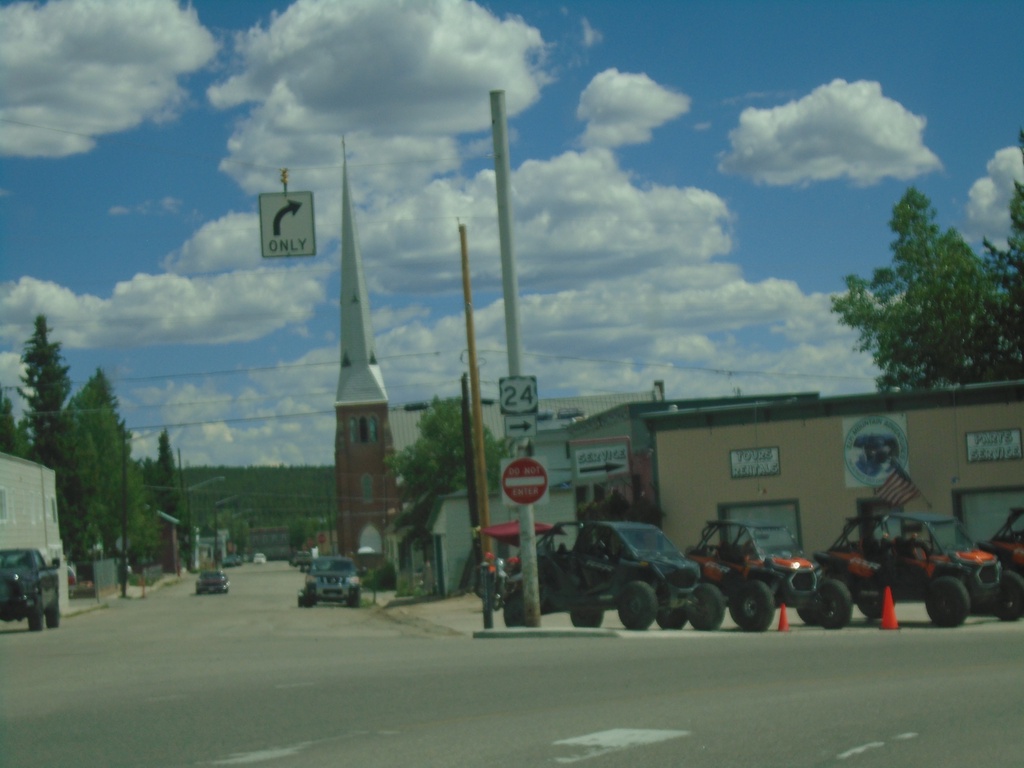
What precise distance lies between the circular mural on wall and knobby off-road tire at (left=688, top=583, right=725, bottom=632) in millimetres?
12890

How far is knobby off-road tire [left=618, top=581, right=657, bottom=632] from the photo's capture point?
20.0 metres

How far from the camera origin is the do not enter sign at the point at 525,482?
20516 mm

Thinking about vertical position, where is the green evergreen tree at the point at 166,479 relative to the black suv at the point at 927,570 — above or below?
above

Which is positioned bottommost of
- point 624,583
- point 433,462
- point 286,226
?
point 624,583

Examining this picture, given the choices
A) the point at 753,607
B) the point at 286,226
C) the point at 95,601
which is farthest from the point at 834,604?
the point at 95,601

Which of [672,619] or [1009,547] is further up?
[1009,547]

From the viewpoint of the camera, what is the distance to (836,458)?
3288cm

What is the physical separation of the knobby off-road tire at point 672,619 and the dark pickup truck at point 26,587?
1480 cm

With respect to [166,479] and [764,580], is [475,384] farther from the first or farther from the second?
[166,479]

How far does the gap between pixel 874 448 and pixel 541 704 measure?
23349mm

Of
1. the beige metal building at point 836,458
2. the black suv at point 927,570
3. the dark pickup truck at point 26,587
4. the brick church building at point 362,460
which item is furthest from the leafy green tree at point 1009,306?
the brick church building at point 362,460

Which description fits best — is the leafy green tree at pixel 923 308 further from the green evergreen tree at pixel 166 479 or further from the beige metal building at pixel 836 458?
the green evergreen tree at pixel 166 479

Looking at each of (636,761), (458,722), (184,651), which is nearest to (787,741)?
(636,761)

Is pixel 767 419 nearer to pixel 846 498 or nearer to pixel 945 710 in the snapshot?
pixel 846 498
